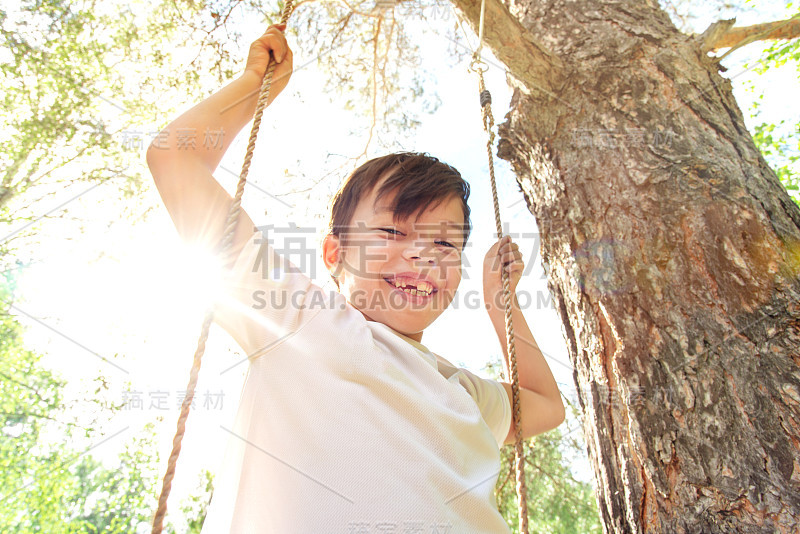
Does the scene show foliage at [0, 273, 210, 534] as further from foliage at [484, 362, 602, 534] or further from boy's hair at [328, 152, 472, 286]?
boy's hair at [328, 152, 472, 286]

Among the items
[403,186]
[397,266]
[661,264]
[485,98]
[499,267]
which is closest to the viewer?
[661,264]

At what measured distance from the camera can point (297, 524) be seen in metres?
0.76

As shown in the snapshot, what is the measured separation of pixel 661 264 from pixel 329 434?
2.59ft

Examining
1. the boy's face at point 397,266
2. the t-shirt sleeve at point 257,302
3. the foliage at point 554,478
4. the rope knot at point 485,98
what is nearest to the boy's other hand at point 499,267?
the boy's face at point 397,266

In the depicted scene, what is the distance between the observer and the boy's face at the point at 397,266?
1.15 metres

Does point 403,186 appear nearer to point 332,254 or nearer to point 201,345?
point 332,254

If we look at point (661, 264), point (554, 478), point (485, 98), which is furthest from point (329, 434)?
point (554, 478)

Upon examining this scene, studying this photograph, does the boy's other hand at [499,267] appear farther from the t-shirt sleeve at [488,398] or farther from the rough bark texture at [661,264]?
the t-shirt sleeve at [488,398]

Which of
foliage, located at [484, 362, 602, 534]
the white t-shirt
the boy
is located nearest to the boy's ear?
the boy

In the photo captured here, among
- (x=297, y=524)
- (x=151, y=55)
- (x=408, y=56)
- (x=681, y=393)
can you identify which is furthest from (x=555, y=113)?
(x=151, y=55)

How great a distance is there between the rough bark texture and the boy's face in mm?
319

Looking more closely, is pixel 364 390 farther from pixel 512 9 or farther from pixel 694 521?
pixel 512 9

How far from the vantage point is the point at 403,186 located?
1264 millimetres

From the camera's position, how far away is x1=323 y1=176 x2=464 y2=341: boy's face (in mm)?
1151
